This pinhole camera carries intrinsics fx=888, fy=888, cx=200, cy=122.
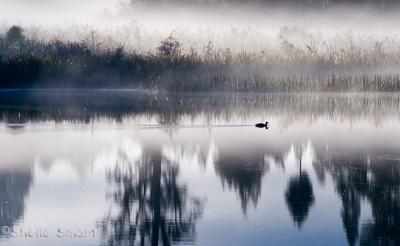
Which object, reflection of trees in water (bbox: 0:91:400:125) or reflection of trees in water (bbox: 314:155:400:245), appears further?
reflection of trees in water (bbox: 0:91:400:125)

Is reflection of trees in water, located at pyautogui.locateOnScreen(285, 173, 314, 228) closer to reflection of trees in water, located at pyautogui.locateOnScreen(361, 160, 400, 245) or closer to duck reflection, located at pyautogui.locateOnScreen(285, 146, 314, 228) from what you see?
duck reflection, located at pyautogui.locateOnScreen(285, 146, 314, 228)

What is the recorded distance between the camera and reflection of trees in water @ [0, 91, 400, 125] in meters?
22.7

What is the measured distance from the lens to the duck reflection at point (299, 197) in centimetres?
959

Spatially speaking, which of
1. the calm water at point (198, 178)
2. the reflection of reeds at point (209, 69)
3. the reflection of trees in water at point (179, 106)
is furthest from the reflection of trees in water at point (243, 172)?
the reflection of reeds at point (209, 69)

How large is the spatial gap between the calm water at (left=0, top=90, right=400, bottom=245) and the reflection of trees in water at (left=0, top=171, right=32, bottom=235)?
0.06ft

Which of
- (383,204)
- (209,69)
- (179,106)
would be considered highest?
(209,69)

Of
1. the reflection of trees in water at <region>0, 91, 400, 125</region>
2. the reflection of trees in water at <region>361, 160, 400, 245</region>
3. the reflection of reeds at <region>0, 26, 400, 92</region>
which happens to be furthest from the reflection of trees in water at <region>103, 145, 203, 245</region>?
the reflection of reeds at <region>0, 26, 400, 92</region>

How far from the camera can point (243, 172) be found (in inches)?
504

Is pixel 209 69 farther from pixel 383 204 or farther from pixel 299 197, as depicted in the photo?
pixel 383 204

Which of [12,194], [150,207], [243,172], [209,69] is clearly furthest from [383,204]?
[209,69]

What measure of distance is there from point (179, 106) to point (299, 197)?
15.7 metres

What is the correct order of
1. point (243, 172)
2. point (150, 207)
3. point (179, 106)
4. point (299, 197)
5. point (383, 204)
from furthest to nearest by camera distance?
point (179, 106)
point (243, 172)
point (299, 197)
point (383, 204)
point (150, 207)

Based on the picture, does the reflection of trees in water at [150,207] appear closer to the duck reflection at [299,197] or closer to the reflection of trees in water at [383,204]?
the duck reflection at [299,197]

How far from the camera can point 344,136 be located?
18.2 metres
